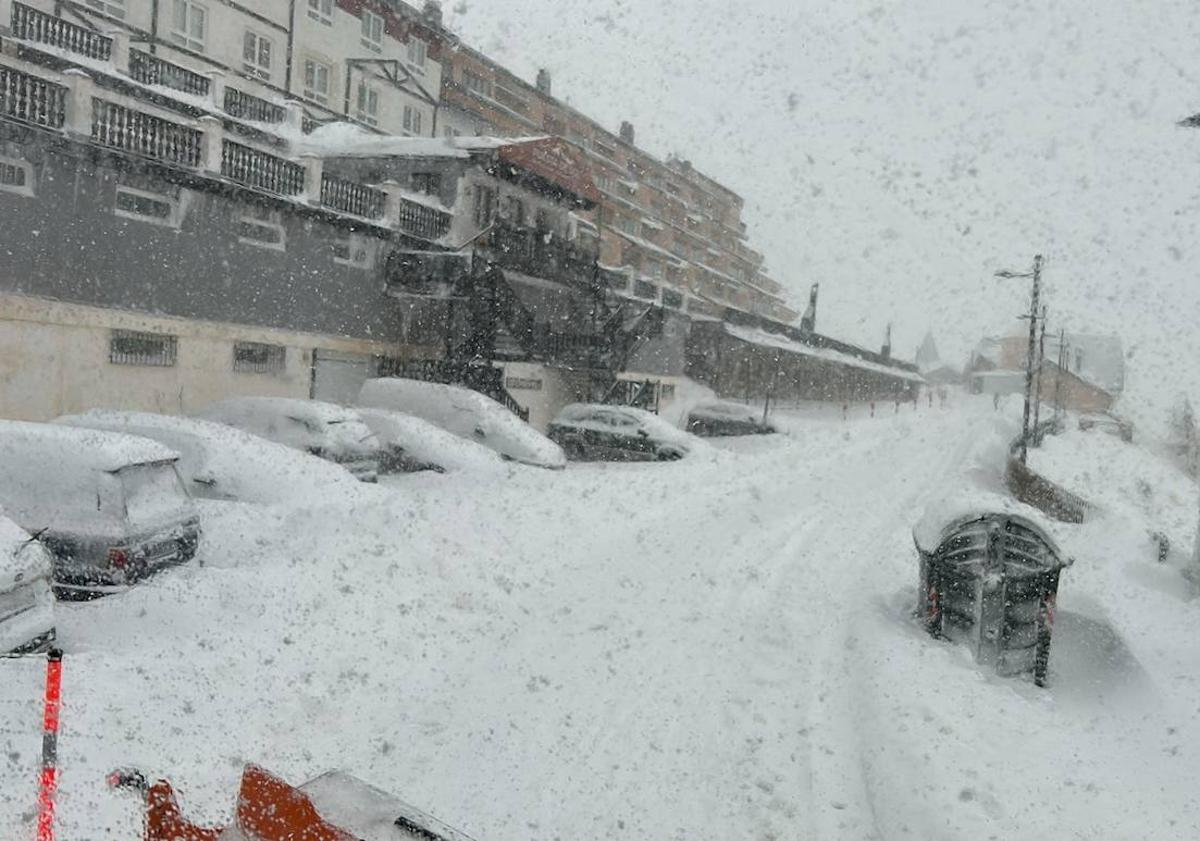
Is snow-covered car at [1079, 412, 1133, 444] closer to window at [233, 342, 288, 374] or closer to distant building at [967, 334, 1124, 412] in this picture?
distant building at [967, 334, 1124, 412]

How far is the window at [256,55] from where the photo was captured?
91.1ft

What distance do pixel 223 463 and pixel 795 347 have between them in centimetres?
4392

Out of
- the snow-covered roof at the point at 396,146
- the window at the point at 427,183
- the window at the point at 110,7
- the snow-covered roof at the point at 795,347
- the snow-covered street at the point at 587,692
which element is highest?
the window at the point at 110,7

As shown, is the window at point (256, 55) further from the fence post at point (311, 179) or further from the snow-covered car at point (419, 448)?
the snow-covered car at point (419, 448)

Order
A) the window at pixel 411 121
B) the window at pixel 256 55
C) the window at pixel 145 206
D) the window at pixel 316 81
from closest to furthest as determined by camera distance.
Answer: the window at pixel 145 206, the window at pixel 256 55, the window at pixel 316 81, the window at pixel 411 121

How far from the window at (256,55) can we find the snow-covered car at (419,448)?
641 inches

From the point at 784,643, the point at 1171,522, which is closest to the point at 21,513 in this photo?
the point at 784,643

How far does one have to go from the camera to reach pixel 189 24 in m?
25.6

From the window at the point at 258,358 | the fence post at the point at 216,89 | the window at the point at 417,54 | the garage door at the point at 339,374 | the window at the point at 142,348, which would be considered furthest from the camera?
the window at the point at 417,54

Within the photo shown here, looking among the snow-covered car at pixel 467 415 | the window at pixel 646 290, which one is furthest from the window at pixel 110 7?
the window at pixel 646 290

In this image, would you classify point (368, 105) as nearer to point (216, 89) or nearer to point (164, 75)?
point (216, 89)

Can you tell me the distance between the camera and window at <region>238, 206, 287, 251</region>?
18.2m

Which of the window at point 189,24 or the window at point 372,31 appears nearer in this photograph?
the window at point 189,24

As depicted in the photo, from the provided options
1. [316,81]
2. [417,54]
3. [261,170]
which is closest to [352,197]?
[261,170]
